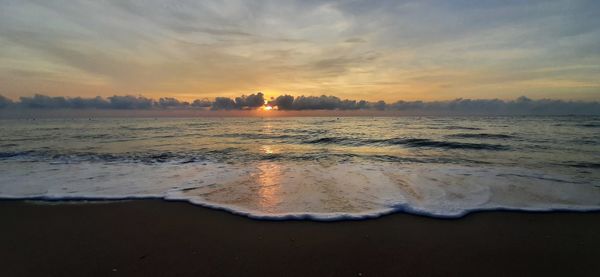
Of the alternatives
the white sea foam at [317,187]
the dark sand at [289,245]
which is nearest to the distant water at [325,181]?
the white sea foam at [317,187]

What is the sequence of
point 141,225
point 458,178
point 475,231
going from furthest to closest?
point 458,178 < point 141,225 < point 475,231

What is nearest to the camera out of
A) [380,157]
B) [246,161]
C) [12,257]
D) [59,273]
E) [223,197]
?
[59,273]

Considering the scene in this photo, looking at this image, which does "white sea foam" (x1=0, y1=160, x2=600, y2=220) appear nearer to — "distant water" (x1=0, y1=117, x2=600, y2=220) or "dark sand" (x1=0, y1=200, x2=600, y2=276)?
"distant water" (x1=0, y1=117, x2=600, y2=220)

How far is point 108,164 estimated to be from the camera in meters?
11.5

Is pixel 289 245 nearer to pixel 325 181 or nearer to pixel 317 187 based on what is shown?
pixel 317 187

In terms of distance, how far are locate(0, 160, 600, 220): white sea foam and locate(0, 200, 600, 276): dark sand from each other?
A: 0.50 metres

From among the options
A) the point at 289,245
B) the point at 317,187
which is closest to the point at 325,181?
the point at 317,187

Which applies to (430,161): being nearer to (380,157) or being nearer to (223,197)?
(380,157)

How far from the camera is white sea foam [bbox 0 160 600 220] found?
6.00 m

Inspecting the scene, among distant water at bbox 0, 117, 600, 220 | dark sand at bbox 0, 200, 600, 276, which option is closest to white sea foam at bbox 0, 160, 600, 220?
distant water at bbox 0, 117, 600, 220

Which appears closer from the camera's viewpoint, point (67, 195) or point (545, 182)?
point (67, 195)

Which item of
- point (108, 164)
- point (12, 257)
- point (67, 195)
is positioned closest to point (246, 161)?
point (108, 164)

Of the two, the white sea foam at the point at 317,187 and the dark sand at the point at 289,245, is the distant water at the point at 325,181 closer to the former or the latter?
the white sea foam at the point at 317,187

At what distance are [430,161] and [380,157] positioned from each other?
2.13m
